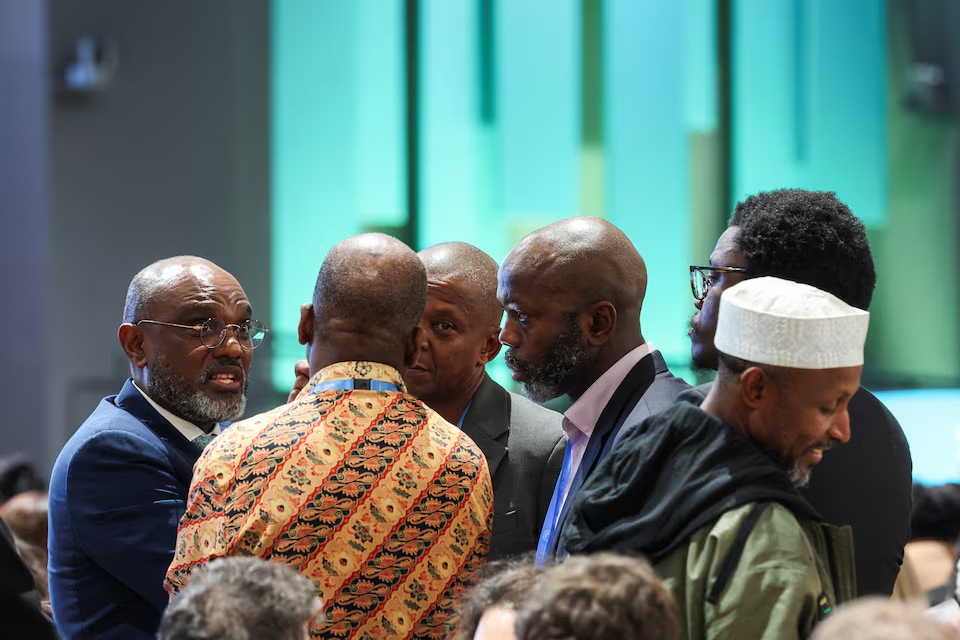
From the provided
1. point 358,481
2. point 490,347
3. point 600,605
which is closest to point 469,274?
point 490,347

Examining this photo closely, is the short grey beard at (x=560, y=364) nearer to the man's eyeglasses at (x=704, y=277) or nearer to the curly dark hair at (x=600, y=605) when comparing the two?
the man's eyeglasses at (x=704, y=277)

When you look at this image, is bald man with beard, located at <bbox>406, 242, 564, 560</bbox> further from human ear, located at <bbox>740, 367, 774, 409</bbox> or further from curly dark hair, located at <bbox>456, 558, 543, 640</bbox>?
human ear, located at <bbox>740, 367, 774, 409</bbox>

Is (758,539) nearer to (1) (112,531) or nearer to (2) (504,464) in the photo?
(2) (504,464)

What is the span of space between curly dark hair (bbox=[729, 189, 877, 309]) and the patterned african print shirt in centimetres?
77

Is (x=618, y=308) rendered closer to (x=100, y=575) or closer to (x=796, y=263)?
(x=796, y=263)

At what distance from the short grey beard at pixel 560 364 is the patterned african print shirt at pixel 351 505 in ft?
1.58

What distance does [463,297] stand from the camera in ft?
9.64

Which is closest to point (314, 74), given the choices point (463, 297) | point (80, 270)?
point (80, 270)

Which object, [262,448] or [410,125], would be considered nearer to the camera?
[262,448]

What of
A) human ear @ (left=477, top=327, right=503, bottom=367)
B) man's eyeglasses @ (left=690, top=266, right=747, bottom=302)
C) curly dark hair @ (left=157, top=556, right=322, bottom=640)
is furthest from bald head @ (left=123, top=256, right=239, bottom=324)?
curly dark hair @ (left=157, top=556, right=322, bottom=640)

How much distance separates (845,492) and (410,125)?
18.1ft

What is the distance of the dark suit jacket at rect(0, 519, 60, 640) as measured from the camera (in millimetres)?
2428

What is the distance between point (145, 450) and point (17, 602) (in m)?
0.41

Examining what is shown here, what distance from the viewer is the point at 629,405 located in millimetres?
2432
